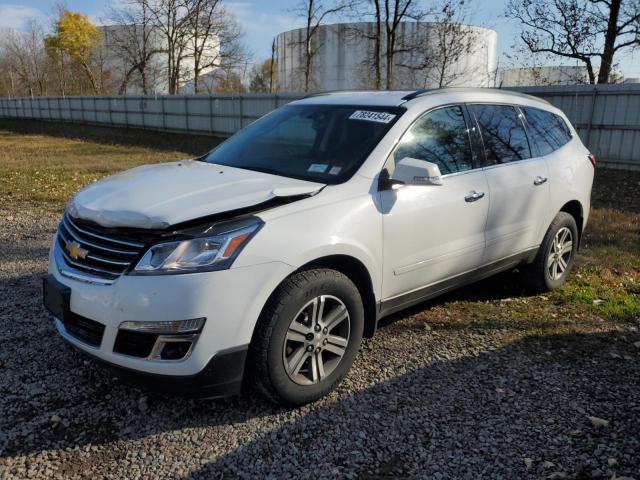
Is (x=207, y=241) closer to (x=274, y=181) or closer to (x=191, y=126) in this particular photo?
(x=274, y=181)

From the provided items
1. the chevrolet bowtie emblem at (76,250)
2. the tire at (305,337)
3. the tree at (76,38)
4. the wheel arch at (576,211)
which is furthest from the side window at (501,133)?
the tree at (76,38)

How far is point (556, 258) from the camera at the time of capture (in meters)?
5.05

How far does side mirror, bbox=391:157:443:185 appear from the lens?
321cm

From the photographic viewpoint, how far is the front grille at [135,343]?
2.60 m

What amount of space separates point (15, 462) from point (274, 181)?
195 cm

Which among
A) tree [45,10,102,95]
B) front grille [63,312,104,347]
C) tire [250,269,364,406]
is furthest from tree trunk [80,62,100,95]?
tire [250,269,364,406]

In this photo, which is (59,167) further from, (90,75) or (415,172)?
(90,75)

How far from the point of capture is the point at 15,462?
258 cm

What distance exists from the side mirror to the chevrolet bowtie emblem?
1.82 metres

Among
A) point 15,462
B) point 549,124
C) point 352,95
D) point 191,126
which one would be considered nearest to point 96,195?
point 15,462

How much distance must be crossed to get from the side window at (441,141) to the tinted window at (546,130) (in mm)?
1067

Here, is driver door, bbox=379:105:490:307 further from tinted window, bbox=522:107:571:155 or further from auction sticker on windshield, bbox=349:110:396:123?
tinted window, bbox=522:107:571:155

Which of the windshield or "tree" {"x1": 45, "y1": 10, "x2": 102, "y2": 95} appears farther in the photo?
"tree" {"x1": 45, "y1": 10, "x2": 102, "y2": 95}

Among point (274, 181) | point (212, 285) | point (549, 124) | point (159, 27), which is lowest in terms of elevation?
point (212, 285)
